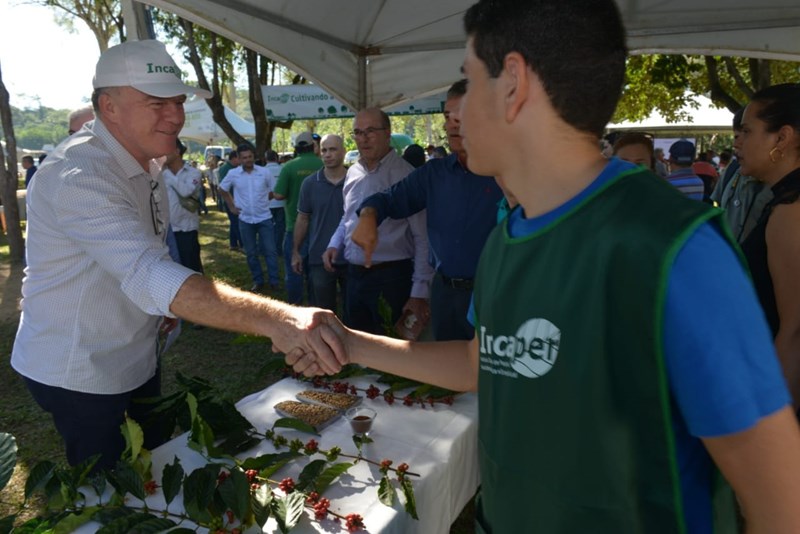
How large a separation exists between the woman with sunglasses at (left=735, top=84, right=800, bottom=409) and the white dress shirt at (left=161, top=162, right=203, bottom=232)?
19.2 feet

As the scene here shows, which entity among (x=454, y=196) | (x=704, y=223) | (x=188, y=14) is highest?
(x=188, y=14)

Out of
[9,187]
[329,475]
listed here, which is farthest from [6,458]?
[9,187]

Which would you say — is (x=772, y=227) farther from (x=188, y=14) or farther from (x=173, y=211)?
(x=173, y=211)

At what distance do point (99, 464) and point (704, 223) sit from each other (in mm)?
2197

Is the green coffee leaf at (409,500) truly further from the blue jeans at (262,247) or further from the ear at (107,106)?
the blue jeans at (262,247)

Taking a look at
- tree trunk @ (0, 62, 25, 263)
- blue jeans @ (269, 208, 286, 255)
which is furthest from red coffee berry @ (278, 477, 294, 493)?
tree trunk @ (0, 62, 25, 263)

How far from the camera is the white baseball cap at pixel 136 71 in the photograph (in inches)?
82.8

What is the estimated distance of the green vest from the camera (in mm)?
791

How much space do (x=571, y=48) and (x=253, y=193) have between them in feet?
25.9

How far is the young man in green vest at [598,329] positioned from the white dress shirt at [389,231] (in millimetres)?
3054

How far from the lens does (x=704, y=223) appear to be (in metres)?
0.76

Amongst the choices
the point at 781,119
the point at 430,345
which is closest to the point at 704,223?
the point at 430,345

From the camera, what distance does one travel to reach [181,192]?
22.8 feet

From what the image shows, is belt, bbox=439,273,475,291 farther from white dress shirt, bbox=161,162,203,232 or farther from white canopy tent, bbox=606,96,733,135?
white canopy tent, bbox=606,96,733,135
